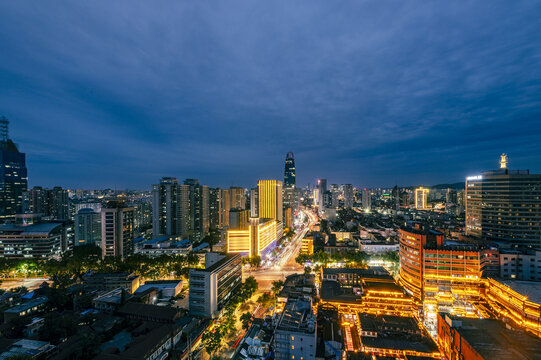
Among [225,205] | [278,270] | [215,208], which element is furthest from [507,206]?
[225,205]

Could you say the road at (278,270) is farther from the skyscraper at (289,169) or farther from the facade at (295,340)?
the skyscraper at (289,169)

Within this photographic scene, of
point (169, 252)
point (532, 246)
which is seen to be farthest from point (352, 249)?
point (169, 252)

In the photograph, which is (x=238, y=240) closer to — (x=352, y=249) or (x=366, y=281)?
(x=352, y=249)

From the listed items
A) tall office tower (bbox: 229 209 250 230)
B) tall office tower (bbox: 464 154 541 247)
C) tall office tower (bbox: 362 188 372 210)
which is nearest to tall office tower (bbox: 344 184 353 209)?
tall office tower (bbox: 362 188 372 210)

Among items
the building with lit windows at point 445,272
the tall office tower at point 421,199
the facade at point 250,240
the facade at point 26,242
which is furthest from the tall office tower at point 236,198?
the tall office tower at point 421,199

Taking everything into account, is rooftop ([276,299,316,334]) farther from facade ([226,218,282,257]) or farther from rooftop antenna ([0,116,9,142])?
rooftop antenna ([0,116,9,142])
